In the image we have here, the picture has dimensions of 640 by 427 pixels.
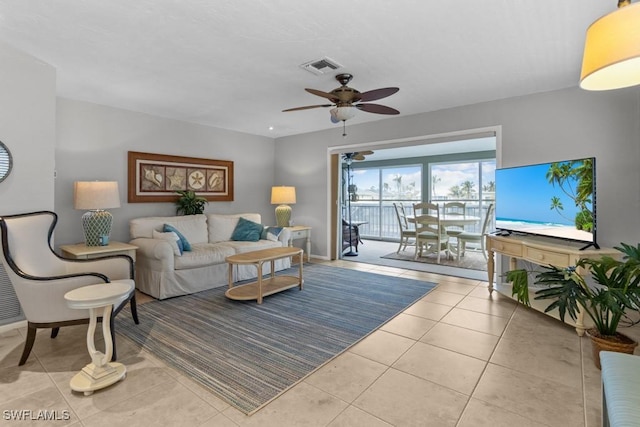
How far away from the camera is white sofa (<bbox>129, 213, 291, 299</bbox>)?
3.66m

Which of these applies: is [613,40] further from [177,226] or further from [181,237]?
[177,226]

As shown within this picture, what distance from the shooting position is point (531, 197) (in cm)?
332

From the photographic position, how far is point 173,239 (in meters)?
3.86

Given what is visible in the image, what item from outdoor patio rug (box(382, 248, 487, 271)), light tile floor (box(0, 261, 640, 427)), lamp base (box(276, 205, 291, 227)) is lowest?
light tile floor (box(0, 261, 640, 427))

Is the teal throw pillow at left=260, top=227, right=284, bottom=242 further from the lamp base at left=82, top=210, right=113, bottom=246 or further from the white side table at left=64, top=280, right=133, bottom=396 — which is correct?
the white side table at left=64, top=280, right=133, bottom=396

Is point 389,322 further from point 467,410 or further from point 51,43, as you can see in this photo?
point 51,43

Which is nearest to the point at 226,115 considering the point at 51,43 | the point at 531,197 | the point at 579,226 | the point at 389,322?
the point at 51,43

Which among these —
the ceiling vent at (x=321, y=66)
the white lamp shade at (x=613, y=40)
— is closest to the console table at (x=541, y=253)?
the white lamp shade at (x=613, y=40)

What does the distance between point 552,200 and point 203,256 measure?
3884 mm

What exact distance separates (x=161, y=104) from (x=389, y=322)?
3.85 meters

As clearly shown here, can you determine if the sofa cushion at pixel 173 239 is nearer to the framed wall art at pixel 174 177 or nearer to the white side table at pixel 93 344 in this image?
the framed wall art at pixel 174 177

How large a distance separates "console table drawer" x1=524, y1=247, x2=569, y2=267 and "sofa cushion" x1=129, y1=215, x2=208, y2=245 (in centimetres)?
412

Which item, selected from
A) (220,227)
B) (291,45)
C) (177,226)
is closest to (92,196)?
(177,226)

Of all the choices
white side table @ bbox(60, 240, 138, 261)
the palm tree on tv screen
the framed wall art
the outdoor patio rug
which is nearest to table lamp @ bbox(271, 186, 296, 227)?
the framed wall art
